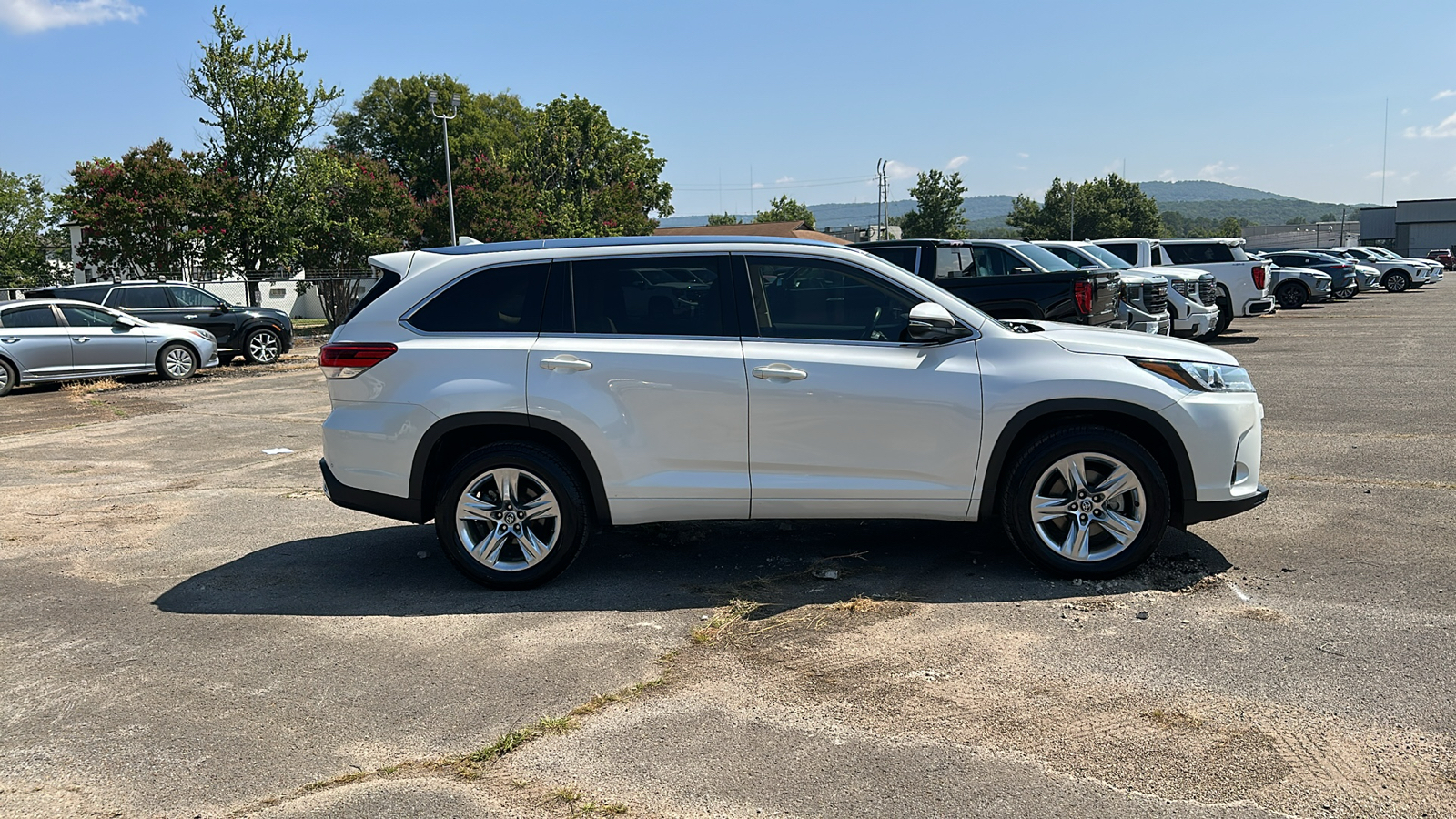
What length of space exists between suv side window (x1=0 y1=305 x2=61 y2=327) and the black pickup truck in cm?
1288

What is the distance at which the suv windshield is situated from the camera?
14.4 m

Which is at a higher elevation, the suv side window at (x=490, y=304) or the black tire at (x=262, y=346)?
the suv side window at (x=490, y=304)

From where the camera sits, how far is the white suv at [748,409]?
5504 mm

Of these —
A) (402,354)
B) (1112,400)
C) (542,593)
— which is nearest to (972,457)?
(1112,400)

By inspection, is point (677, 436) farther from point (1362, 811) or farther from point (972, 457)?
point (1362, 811)

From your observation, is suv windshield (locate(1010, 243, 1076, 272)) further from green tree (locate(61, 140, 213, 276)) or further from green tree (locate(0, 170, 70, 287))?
green tree (locate(0, 170, 70, 287))

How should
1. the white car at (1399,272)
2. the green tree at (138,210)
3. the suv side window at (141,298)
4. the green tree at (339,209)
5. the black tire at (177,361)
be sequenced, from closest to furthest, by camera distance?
the black tire at (177,361) → the suv side window at (141,298) → the green tree at (138,210) → the green tree at (339,209) → the white car at (1399,272)

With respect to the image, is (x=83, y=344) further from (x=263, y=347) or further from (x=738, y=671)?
(x=738, y=671)

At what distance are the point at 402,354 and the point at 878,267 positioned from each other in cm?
256

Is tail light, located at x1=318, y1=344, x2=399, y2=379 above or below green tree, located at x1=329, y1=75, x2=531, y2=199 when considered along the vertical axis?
below

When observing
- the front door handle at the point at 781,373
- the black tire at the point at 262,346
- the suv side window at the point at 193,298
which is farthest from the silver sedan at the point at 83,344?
the front door handle at the point at 781,373

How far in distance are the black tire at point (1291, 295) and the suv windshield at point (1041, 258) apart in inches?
724

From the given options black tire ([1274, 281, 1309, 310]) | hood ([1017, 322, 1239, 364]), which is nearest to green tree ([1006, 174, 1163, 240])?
black tire ([1274, 281, 1309, 310])

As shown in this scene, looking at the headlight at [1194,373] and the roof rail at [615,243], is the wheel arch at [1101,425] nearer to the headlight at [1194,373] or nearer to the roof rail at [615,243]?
the headlight at [1194,373]
